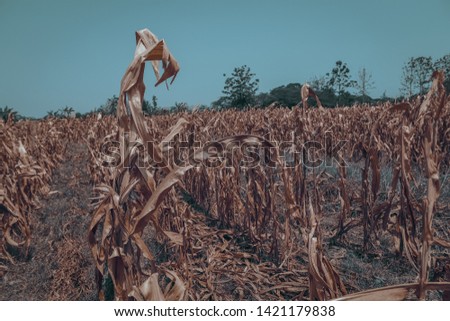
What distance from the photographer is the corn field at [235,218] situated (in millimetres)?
1479

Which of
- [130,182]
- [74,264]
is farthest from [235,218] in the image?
[130,182]

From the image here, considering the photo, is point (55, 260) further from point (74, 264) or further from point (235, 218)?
point (235, 218)

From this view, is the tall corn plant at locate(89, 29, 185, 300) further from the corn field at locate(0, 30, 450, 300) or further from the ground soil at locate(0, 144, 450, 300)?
the ground soil at locate(0, 144, 450, 300)

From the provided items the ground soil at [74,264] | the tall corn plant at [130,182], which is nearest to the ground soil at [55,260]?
the ground soil at [74,264]

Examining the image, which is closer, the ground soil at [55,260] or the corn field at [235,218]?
the corn field at [235,218]

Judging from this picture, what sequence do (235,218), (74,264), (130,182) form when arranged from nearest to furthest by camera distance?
(130,182), (74,264), (235,218)

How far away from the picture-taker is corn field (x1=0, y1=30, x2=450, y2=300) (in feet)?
4.85

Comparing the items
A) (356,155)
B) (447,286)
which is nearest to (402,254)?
(447,286)

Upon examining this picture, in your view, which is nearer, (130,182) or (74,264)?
(130,182)

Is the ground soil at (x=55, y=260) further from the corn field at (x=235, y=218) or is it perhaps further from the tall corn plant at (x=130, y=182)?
the tall corn plant at (x=130, y=182)

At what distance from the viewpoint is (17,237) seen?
9.97 ft

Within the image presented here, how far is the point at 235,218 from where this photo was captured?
3074mm
